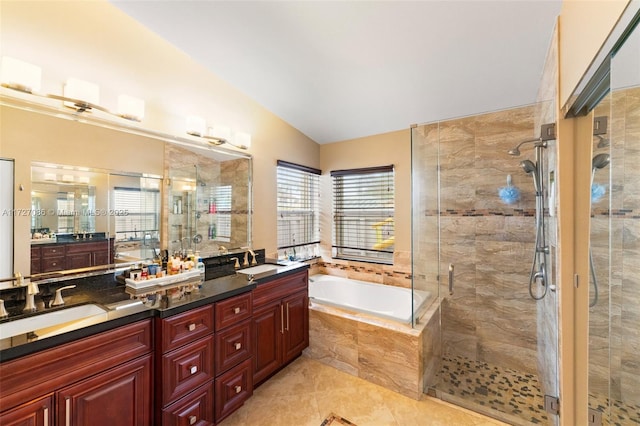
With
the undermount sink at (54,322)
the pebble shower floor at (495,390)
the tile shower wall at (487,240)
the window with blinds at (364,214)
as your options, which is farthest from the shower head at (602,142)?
the undermount sink at (54,322)

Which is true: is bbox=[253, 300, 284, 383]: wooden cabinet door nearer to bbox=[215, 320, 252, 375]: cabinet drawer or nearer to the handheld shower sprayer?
bbox=[215, 320, 252, 375]: cabinet drawer

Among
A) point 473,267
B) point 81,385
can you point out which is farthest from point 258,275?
point 473,267

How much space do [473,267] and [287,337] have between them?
202 centimetres

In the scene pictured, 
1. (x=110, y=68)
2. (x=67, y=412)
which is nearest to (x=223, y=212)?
(x=110, y=68)

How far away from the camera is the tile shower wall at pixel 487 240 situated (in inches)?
102

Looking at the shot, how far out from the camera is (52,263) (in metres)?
1.60

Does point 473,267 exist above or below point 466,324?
above

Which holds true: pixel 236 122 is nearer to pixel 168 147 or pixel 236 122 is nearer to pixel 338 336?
pixel 168 147

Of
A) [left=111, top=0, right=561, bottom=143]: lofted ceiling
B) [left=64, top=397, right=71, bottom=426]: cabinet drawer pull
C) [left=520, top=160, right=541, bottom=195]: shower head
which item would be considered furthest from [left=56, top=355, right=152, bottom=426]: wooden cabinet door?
[left=520, top=160, right=541, bottom=195]: shower head

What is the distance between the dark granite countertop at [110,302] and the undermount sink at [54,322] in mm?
16

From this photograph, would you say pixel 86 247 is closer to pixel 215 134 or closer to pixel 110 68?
pixel 110 68

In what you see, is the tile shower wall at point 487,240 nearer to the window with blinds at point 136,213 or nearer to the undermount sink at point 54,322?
the window with blinds at point 136,213

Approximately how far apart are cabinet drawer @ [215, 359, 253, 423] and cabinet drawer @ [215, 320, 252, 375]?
5cm

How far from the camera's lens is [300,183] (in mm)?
3633
